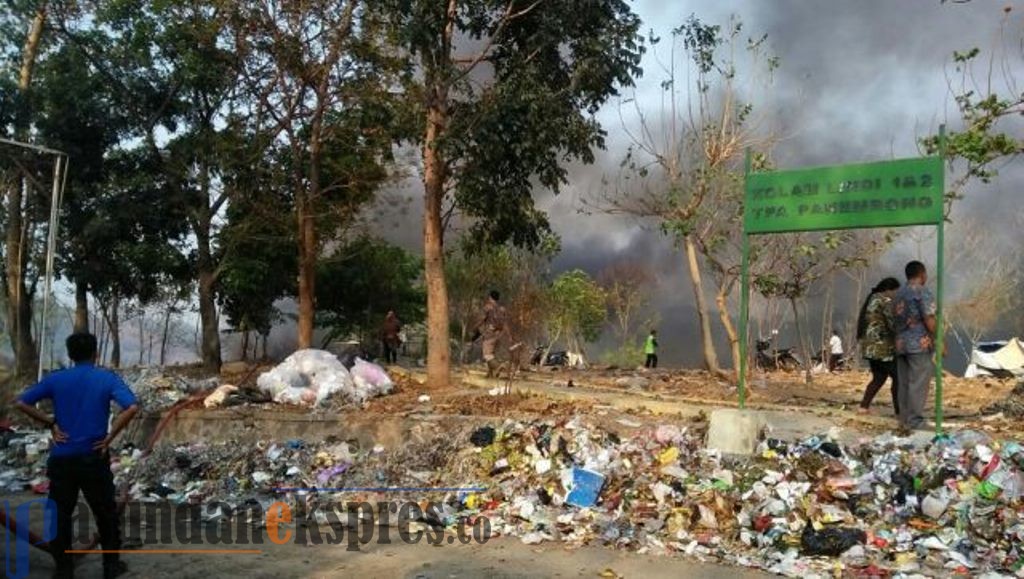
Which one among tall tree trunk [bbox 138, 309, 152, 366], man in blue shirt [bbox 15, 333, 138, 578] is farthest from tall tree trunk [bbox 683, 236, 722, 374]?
tall tree trunk [bbox 138, 309, 152, 366]

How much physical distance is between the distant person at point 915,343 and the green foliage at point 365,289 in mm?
17293

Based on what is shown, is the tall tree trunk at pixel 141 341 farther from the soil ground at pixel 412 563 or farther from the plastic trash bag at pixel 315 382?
the soil ground at pixel 412 563

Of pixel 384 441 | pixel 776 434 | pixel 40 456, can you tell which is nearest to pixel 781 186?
pixel 776 434

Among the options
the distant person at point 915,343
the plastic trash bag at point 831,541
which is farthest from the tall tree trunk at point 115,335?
the plastic trash bag at point 831,541

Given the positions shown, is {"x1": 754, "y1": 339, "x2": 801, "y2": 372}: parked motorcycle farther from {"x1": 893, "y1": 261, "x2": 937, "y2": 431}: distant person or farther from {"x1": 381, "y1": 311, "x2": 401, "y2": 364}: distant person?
{"x1": 893, "y1": 261, "x2": 937, "y2": 431}: distant person

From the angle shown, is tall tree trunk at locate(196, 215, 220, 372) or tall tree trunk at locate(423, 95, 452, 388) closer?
tall tree trunk at locate(423, 95, 452, 388)

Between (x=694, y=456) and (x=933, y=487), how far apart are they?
194 cm

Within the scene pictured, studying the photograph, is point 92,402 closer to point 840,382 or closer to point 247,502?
point 247,502

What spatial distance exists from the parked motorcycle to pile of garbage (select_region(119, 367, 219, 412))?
16043 millimetres

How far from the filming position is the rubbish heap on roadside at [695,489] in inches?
233

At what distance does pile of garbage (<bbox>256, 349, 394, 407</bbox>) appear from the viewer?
1162cm

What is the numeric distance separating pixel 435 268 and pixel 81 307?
46.5 feet

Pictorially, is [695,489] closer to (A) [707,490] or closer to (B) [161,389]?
(A) [707,490]

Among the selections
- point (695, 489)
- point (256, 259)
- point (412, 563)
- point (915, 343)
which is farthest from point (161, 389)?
point (915, 343)
